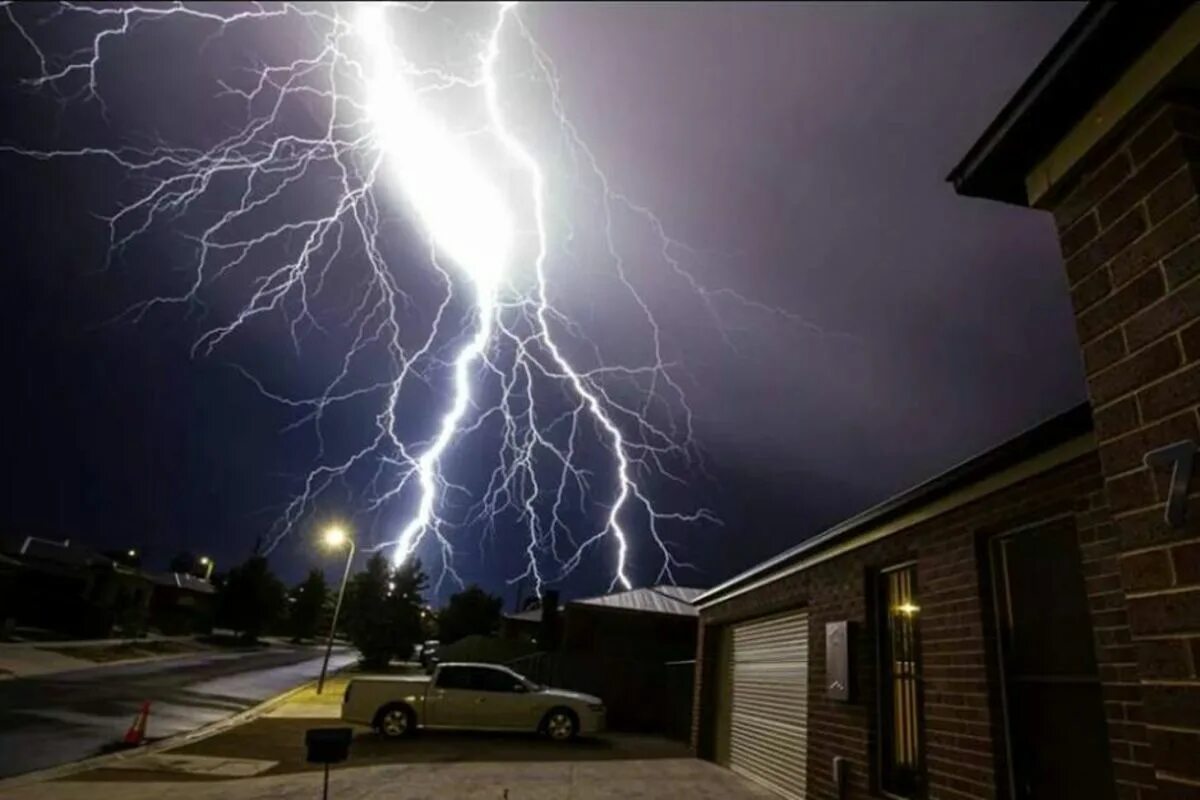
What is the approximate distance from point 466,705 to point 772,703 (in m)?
6.28

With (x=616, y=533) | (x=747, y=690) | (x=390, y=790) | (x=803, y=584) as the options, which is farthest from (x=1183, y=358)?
(x=616, y=533)

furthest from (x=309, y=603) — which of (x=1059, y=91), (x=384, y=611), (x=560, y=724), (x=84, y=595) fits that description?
(x=1059, y=91)

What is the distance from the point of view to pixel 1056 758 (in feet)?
14.0

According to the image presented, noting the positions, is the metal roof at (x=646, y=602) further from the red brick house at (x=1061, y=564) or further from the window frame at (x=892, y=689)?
the window frame at (x=892, y=689)

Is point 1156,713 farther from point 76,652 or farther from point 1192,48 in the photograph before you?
point 76,652

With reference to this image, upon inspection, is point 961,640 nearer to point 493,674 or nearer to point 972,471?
point 972,471

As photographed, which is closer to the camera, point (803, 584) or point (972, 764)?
point (972, 764)

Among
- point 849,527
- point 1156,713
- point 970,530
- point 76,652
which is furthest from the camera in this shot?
point 76,652

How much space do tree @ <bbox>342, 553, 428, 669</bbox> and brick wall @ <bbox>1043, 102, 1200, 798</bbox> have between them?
37870 mm

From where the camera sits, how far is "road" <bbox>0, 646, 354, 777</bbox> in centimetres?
927

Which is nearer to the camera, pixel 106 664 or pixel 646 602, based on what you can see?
pixel 106 664

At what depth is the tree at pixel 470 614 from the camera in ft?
160

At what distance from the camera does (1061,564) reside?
445cm

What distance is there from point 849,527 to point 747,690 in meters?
4.82
